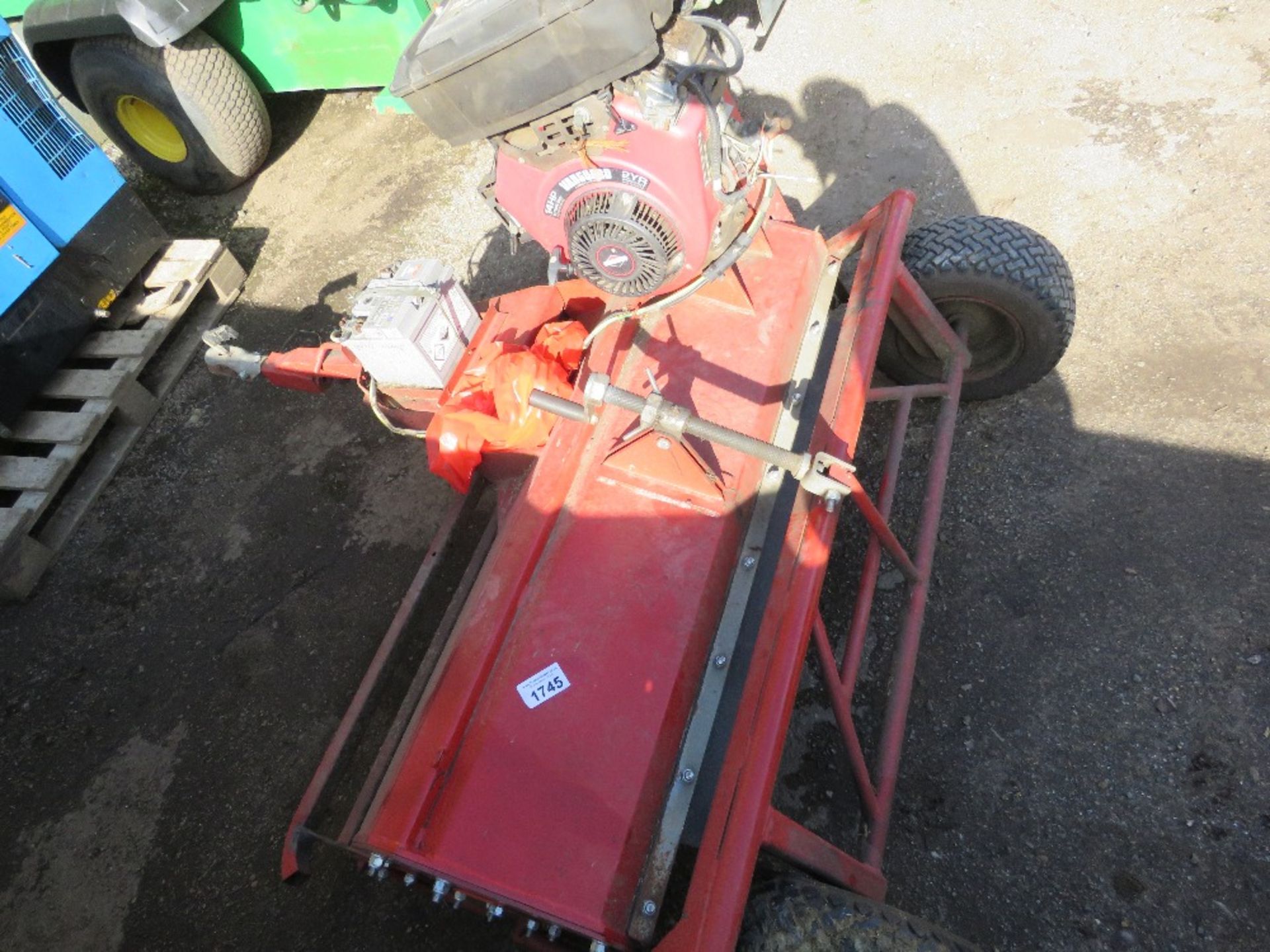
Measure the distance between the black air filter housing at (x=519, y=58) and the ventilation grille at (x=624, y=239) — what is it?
252 mm

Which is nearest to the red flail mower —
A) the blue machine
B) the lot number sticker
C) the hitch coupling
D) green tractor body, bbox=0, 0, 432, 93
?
the lot number sticker

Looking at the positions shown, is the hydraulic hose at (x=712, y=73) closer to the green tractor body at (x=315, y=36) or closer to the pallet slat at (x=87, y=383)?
the green tractor body at (x=315, y=36)

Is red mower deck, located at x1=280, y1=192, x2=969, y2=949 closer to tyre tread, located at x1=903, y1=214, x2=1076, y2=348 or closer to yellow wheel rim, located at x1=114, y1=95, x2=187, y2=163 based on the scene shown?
tyre tread, located at x1=903, y1=214, x2=1076, y2=348

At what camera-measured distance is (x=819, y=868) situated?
1.75m

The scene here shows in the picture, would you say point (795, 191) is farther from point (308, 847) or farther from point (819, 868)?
point (308, 847)

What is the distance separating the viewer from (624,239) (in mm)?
1946

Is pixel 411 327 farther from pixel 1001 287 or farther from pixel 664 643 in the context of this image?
pixel 1001 287

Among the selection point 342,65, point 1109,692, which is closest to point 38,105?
point 342,65

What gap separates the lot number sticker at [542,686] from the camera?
6.09ft

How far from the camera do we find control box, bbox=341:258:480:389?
2.50 metres

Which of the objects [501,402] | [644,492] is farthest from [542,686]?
[501,402]

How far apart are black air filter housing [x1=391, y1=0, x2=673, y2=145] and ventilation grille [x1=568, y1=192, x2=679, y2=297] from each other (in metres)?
0.25

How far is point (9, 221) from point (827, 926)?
12.2 ft

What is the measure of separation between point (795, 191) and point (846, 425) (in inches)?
76.3
